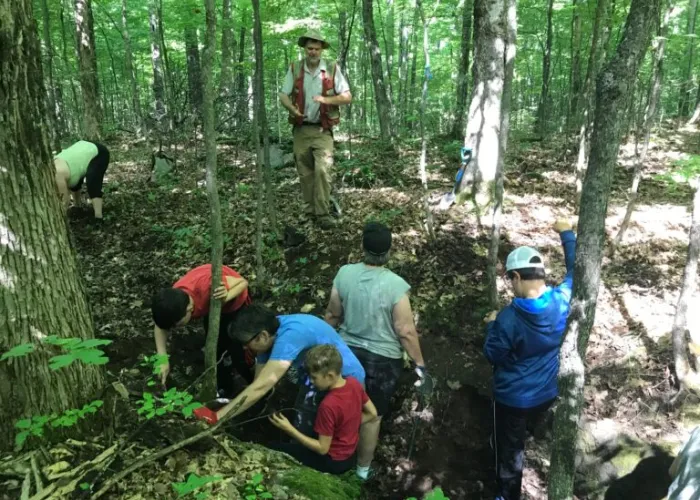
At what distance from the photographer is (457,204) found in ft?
23.8

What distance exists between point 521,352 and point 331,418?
1613 millimetres

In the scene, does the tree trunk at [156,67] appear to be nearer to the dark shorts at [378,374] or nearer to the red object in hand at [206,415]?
the dark shorts at [378,374]

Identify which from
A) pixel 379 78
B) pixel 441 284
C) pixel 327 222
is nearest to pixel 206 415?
pixel 441 284

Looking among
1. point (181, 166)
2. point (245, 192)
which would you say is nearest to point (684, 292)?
point (245, 192)

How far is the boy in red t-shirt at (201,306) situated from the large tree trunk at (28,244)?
2.70 ft

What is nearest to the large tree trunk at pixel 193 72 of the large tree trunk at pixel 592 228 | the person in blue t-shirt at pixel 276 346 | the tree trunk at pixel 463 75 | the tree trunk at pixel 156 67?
the tree trunk at pixel 156 67

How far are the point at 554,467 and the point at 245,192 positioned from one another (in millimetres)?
7559

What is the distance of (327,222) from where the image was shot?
23.3 feet

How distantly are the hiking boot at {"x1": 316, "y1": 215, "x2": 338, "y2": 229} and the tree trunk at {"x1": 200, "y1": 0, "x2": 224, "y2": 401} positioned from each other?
362 centimetres

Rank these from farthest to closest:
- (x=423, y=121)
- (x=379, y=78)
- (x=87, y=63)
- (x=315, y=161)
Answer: (x=379, y=78), (x=87, y=63), (x=315, y=161), (x=423, y=121)

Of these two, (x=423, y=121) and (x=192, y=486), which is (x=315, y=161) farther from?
(x=192, y=486)

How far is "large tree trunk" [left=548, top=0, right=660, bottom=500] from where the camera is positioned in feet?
8.22

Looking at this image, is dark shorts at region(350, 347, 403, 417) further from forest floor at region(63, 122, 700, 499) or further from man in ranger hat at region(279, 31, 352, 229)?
man in ranger hat at region(279, 31, 352, 229)

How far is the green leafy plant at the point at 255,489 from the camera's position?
2543 millimetres
